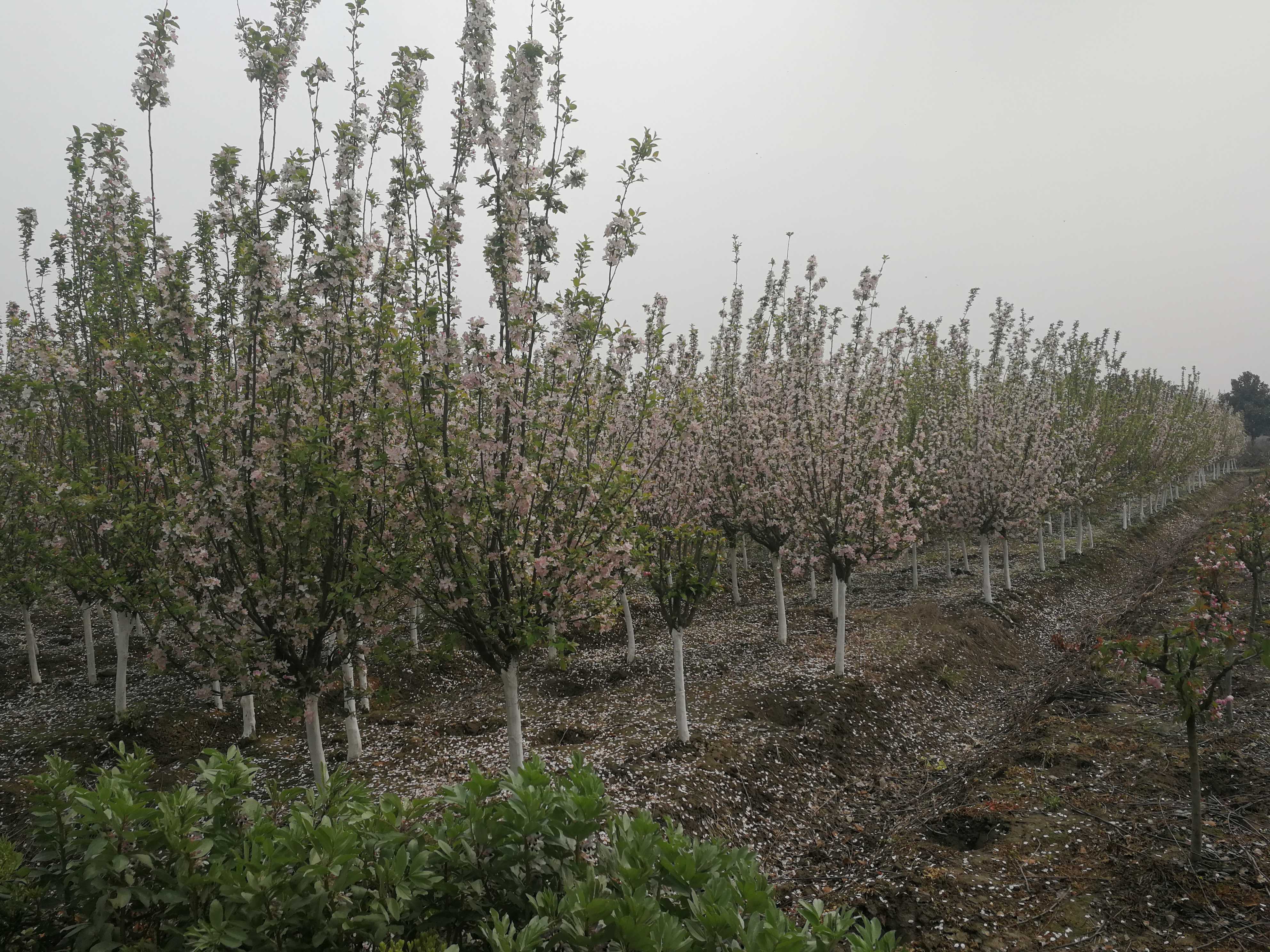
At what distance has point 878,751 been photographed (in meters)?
11.1

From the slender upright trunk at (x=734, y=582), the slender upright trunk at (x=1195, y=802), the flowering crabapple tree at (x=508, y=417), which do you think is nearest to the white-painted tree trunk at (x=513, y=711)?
the flowering crabapple tree at (x=508, y=417)

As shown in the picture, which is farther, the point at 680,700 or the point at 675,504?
the point at 675,504

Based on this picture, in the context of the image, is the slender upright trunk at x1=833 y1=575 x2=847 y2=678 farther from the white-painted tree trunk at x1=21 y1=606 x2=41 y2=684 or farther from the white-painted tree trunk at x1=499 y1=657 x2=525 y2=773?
the white-painted tree trunk at x1=21 y1=606 x2=41 y2=684

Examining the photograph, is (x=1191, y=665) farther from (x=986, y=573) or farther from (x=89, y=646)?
(x=89, y=646)

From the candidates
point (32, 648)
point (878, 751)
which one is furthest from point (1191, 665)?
point (32, 648)

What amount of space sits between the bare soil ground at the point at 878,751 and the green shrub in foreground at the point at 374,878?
0.58 m

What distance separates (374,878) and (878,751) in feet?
33.8

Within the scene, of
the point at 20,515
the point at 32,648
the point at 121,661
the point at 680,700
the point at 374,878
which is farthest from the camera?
the point at 32,648

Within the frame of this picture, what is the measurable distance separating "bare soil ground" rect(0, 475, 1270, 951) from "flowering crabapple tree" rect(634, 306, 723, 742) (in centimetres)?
170

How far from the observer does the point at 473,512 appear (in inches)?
245

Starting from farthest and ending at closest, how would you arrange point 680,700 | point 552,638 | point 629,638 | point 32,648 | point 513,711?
point 629,638 → point 32,648 → point 680,700 → point 513,711 → point 552,638

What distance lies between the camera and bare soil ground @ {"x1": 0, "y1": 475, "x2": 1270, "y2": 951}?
6395 millimetres

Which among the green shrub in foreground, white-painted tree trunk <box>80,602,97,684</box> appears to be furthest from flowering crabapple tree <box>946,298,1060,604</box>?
white-painted tree trunk <box>80,602,97,684</box>

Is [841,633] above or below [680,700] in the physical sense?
above
